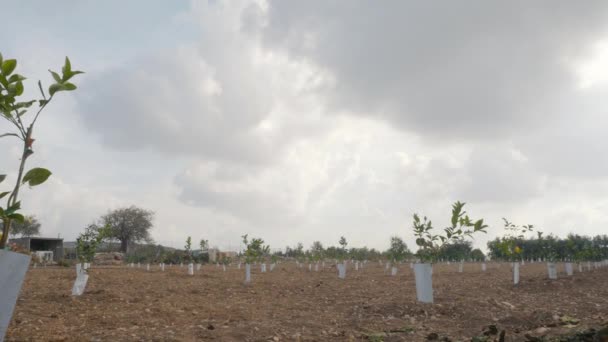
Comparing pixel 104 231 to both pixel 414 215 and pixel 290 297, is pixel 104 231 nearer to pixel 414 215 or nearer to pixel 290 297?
pixel 290 297

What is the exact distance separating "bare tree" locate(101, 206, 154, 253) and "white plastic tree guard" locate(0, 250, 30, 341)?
65044 mm

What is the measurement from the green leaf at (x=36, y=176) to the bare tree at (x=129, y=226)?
65403mm

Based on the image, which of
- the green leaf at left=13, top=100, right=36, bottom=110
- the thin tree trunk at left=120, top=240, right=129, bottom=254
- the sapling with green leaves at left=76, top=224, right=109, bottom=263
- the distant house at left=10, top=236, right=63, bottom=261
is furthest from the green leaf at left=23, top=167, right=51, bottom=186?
the thin tree trunk at left=120, top=240, right=129, bottom=254

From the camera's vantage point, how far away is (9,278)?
3.79 meters

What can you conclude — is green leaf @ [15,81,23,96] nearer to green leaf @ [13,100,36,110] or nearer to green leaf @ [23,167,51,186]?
green leaf @ [13,100,36,110]

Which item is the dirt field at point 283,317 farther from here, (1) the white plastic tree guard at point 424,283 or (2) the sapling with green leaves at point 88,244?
(2) the sapling with green leaves at point 88,244

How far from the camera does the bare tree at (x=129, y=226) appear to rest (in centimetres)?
6431

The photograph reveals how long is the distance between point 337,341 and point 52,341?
12.6ft

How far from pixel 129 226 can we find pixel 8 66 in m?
66.4

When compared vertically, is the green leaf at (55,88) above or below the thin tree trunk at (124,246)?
above

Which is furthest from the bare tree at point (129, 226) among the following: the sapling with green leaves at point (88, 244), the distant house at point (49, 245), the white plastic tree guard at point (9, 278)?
the white plastic tree guard at point (9, 278)

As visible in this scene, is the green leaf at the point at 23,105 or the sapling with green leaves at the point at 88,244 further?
the sapling with green leaves at the point at 88,244

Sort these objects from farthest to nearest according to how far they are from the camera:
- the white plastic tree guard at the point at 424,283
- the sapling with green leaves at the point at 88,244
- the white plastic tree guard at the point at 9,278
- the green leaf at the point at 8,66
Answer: the sapling with green leaves at the point at 88,244 → the white plastic tree guard at the point at 424,283 → the white plastic tree guard at the point at 9,278 → the green leaf at the point at 8,66

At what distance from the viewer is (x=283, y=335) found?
20.7 ft
